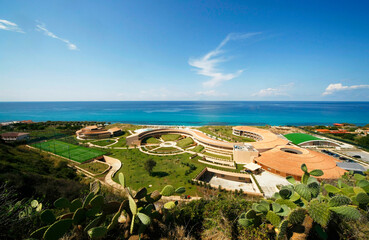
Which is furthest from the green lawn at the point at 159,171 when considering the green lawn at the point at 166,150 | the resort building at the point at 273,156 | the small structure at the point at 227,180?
the resort building at the point at 273,156

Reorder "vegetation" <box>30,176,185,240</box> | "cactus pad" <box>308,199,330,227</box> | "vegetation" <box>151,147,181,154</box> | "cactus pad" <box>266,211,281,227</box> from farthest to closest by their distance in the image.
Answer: "vegetation" <box>151,147,181,154</box>
"cactus pad" <box>266,211,281,227</box>
"cactus pad" <box>308,199,330,227</box>
"vegetation" <box>30,176,185,240</box>

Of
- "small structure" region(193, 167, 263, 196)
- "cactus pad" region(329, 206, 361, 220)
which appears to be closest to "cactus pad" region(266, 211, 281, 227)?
"cactus pad" region(329, 206, 361, 220)

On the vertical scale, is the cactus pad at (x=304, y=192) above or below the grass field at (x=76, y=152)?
above

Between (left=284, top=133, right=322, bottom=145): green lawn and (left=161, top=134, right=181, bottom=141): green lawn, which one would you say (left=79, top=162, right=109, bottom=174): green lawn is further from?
(left=284, top=133, right=322, bottom=145): green lawn

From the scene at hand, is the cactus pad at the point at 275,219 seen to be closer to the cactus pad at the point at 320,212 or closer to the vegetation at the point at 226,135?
the cactus pad at the point at 320,212

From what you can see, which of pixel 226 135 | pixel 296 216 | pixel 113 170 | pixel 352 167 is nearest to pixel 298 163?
pixel 352 167

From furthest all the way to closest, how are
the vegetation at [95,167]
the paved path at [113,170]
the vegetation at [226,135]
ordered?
the vegetation at [226,135] → the vegetation at [95,167] → the paved path at [113,170]

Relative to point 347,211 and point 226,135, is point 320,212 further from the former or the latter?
point 226,135
